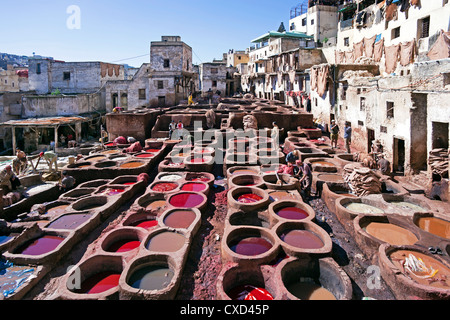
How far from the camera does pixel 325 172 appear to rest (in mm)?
11461

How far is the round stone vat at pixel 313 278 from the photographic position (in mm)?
5828

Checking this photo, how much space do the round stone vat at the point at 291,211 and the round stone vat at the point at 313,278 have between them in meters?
1.78

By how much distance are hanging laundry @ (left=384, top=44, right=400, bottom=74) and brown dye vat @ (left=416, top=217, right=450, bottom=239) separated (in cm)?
1523

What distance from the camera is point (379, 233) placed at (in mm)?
7438

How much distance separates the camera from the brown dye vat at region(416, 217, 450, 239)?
722 cm

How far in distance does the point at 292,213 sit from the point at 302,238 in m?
1.30

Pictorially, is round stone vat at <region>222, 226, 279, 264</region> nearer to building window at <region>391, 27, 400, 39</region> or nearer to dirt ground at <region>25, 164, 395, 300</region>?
dirt ground at <region>25, 164, 395, 300</region>

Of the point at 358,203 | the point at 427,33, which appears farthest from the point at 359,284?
the point at 427,33

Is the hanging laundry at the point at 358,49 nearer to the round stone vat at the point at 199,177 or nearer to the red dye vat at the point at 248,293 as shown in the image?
the round stone vat at the point at 199,177

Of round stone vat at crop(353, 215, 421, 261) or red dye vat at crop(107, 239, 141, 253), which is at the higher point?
round stone vat at crop(353, 215, 421, 261)

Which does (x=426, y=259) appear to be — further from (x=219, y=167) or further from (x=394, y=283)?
(x=219, y=167)

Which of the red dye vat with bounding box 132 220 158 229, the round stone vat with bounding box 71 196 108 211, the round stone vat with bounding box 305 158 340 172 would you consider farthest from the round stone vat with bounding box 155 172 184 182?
the round stone vat with bounding box 305 158 340 172

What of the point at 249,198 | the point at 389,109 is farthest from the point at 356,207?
the point at 389,109

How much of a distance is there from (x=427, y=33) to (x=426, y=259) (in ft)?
57.6
